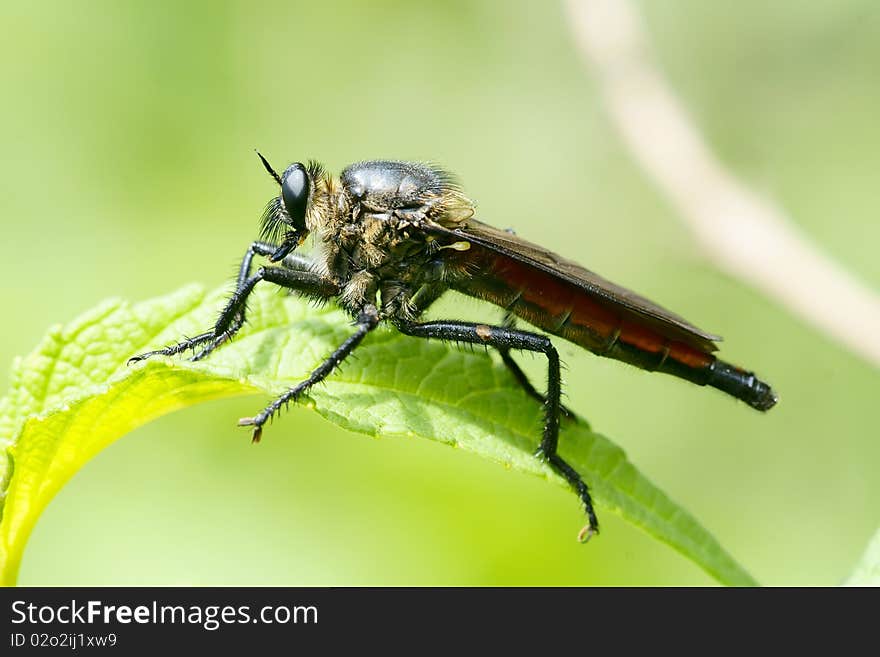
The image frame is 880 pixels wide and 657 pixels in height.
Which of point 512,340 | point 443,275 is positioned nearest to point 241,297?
point 443,275

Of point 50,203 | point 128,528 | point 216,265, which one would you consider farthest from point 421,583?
point 50,203

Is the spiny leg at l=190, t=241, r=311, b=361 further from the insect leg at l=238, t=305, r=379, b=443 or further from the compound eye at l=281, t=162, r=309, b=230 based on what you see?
the insect leg at l=238, t=305, r=379, b=443

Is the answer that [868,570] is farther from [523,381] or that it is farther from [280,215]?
[280,215]

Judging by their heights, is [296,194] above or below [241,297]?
above

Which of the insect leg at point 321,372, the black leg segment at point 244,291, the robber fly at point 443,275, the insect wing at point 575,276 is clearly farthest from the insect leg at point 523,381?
the black leg segment at point 244,291

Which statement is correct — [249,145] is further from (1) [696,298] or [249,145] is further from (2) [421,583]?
(2) [421,583]

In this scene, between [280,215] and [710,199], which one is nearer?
[280,215]

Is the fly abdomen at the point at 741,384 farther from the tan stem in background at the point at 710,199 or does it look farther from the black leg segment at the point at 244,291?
the black leg segment at the point at 244,291

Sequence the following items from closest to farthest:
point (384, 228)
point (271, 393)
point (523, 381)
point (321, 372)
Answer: point (271, 393), point (321, 372), point (523, 381), point (384, 228)
